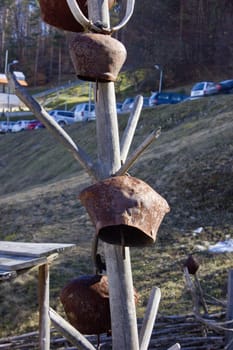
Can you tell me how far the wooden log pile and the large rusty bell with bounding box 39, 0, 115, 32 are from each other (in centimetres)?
372

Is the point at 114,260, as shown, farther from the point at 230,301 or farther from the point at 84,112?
the point at 84,112

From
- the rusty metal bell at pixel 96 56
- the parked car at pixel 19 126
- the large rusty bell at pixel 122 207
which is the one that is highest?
the rusty metal bell at pixel 96 56

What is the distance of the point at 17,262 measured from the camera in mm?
3826

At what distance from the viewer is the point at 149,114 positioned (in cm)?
2288

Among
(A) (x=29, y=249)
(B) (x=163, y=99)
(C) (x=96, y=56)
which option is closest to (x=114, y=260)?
(C) (x=96, y=56)

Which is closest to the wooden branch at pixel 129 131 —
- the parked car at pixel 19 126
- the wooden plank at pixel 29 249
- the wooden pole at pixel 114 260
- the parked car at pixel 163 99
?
the wooden pole at pixel 114 260

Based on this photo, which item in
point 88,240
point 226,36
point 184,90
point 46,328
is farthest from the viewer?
point 184,90

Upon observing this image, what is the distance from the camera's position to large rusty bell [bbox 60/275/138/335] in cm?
215

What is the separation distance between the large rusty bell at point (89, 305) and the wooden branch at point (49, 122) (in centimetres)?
39

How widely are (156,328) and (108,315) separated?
4129mm

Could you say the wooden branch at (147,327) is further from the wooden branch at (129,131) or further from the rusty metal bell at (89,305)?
the wooden branch at (129,131)

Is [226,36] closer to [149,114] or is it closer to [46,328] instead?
[149,114]

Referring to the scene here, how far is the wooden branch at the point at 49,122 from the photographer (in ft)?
6.68

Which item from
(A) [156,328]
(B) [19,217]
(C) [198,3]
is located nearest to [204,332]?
(A) [156,328]
